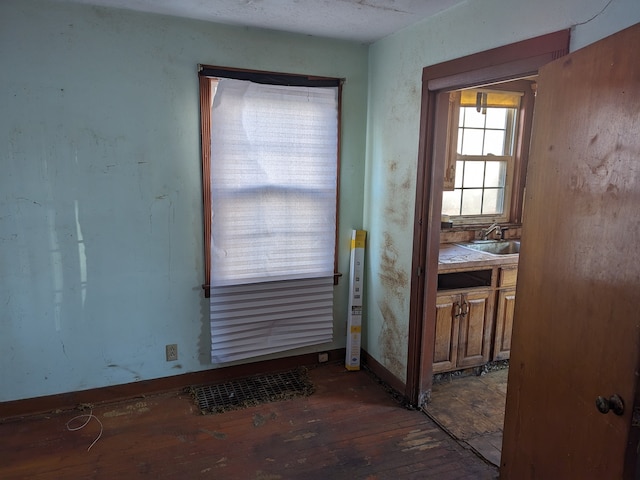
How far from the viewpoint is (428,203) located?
271cm

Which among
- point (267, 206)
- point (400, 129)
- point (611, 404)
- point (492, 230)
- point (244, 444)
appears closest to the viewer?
point (611, 404)

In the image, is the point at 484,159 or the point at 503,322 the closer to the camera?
the point at 503,322

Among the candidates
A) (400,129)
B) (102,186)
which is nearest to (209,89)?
(102,186)

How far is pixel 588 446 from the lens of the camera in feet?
4.65

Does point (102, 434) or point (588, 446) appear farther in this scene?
point (102, 434)

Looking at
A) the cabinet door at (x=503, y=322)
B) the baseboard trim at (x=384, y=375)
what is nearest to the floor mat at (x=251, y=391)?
the baseboard trim at (x=384, y=375)

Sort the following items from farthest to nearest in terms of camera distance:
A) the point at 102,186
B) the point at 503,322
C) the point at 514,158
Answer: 1. the point at 514,158
2. the point at 503,322
3. the point at 102,186

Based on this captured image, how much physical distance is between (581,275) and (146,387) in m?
2.66

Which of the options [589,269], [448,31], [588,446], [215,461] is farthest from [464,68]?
[215,461]

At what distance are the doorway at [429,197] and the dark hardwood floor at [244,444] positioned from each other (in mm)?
325

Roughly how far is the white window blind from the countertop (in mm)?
817

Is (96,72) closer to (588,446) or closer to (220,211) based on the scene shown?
(220,211)

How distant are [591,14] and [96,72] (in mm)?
2475

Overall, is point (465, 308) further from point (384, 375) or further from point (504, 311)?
point (384, 375)
